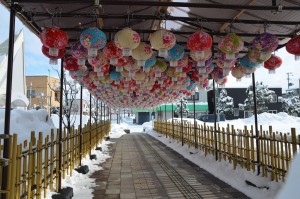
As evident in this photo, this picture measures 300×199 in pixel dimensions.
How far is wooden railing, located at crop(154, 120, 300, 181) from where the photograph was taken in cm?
651

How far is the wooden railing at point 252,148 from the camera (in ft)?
21.4

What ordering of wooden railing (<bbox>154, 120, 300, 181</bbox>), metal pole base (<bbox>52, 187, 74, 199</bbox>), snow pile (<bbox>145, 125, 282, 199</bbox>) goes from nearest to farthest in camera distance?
1. metal pole base (<bbox>52, 187, 74, 199</bbox>)
2. wooden railing (<bbox>154, 120, 300, 181</bbox>)
3. snow pile (<bbox>145, 125, 282, 199</bbox>)

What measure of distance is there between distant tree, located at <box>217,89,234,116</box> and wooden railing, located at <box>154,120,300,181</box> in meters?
34.7

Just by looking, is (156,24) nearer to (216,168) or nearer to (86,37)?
(86,37)

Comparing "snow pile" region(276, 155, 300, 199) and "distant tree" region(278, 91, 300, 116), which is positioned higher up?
"distant tree" region(278, 91, 300, 116)

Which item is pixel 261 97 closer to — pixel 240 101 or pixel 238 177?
pixel 240 101

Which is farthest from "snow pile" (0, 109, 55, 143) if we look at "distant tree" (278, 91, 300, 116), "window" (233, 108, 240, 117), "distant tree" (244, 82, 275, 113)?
"window" (233, 108, 240, 117)

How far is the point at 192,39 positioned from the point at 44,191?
15.0 ft

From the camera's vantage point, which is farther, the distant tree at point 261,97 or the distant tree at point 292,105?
the distant tree at point 292,105

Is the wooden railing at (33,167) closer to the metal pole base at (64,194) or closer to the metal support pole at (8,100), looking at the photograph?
the metal support pole at (8,100)

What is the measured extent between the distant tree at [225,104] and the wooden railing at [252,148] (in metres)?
34.7

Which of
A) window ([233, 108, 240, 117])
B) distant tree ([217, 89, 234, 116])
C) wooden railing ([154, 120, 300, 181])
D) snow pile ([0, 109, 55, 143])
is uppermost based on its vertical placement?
distant tree ([217, 89, 234, 116])

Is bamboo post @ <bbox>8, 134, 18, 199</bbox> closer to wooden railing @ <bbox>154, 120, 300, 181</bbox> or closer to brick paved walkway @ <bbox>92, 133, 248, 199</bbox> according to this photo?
brick paved walkway @ <bbox>92, 133, 248, 199</bbox>

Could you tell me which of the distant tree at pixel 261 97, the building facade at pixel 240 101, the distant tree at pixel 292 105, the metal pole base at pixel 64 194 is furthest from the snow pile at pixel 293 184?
the building facade at pixel 240 101
